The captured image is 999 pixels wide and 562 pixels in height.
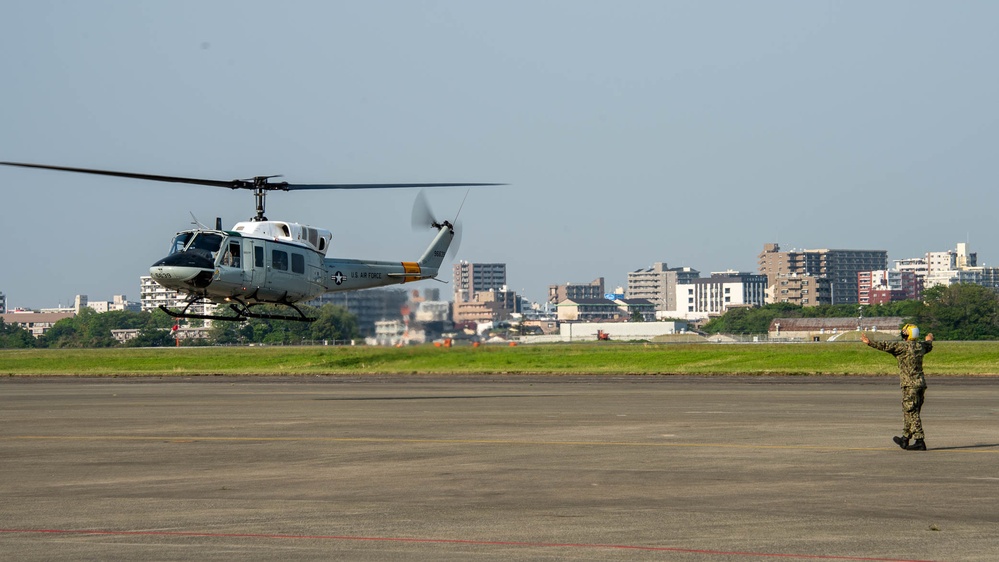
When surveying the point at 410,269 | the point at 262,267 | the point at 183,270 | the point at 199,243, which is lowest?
the point at 183,270

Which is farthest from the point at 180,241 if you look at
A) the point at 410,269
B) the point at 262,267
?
the point at 410,269

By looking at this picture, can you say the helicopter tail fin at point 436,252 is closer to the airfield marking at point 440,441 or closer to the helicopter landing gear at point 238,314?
the helicopter landing gear at point 238,314

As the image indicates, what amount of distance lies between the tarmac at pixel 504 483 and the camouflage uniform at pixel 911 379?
488 mm

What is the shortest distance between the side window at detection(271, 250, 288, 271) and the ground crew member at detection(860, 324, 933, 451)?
739 inches

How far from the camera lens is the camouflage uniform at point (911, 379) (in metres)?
19.0

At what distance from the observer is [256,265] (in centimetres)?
3303

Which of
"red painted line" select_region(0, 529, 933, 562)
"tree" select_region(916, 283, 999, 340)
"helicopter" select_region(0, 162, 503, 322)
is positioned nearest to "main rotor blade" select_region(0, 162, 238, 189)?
"helicopter" select_region(0, 162, 503, 322)

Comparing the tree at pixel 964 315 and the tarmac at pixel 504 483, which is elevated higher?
the tree at pixel 964 315

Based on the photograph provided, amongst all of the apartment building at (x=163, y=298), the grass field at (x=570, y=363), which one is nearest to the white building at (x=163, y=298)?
the apartment building at (x=163, y=298)

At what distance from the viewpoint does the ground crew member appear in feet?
62.3

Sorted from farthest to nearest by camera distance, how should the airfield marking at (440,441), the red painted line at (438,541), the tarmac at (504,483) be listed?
1. the airfield marking at (440,441)
2. the tarmac at (504,483)
3. the red painted line at (438,541)

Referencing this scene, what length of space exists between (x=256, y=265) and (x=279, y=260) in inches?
36.2

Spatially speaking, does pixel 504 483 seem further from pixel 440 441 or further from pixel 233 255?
pixel 233 255

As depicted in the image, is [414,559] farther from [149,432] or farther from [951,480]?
[149,432]
